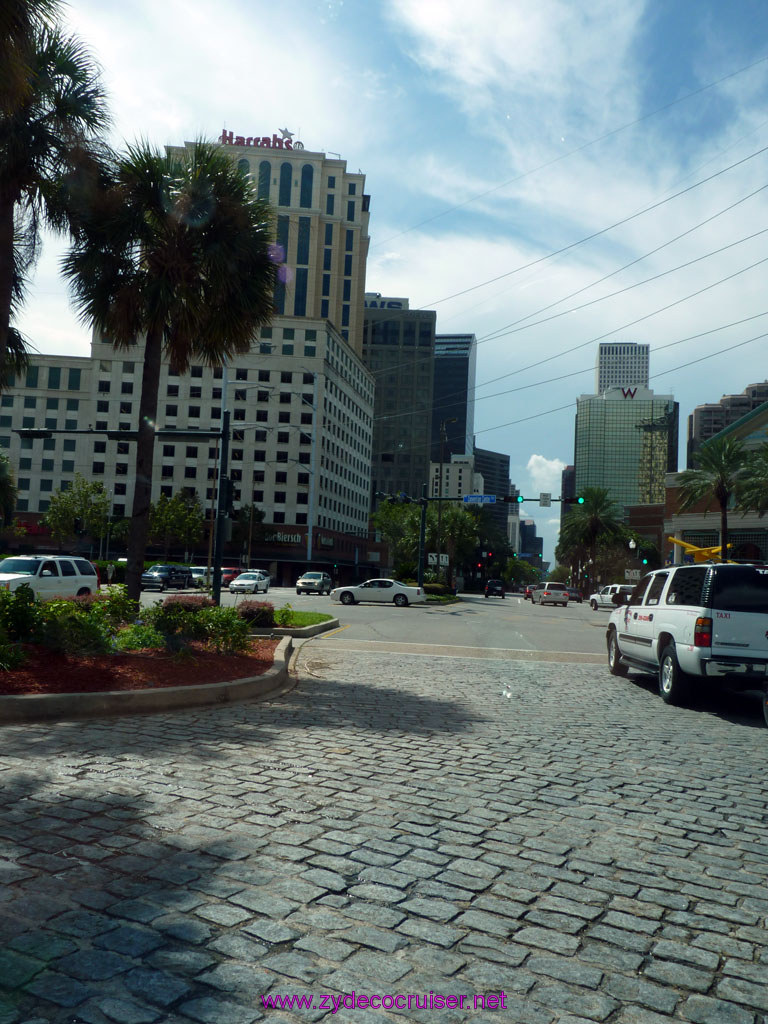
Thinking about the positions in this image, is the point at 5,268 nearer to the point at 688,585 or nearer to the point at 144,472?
the point at 144,472

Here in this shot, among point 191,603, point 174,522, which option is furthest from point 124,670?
point 174,522

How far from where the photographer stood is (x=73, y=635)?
9977 mm

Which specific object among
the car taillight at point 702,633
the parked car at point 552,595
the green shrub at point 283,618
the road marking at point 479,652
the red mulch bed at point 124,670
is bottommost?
the parked car at point 552,595

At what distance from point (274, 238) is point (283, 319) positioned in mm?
87005

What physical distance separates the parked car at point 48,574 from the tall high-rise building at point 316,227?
86478 mm

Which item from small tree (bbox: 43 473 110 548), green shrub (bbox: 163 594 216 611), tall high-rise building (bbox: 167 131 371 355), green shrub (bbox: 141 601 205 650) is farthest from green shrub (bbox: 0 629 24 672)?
tall high-rise building (bbox: 167 131 371 355)

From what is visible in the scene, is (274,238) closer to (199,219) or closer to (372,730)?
(199,219)

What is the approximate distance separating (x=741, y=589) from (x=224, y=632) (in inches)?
279

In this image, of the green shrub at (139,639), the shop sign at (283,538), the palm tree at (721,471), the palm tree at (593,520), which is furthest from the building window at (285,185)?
the green shrub at (139,639)

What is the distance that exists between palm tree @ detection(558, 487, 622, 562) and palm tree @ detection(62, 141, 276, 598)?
215 feet

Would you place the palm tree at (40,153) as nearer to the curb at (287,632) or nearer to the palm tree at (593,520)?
the curb at (287,632)

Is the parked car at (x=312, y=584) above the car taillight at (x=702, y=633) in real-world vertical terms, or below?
Answer: below

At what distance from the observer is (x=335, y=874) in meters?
4.06

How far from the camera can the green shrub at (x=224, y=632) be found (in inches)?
463
